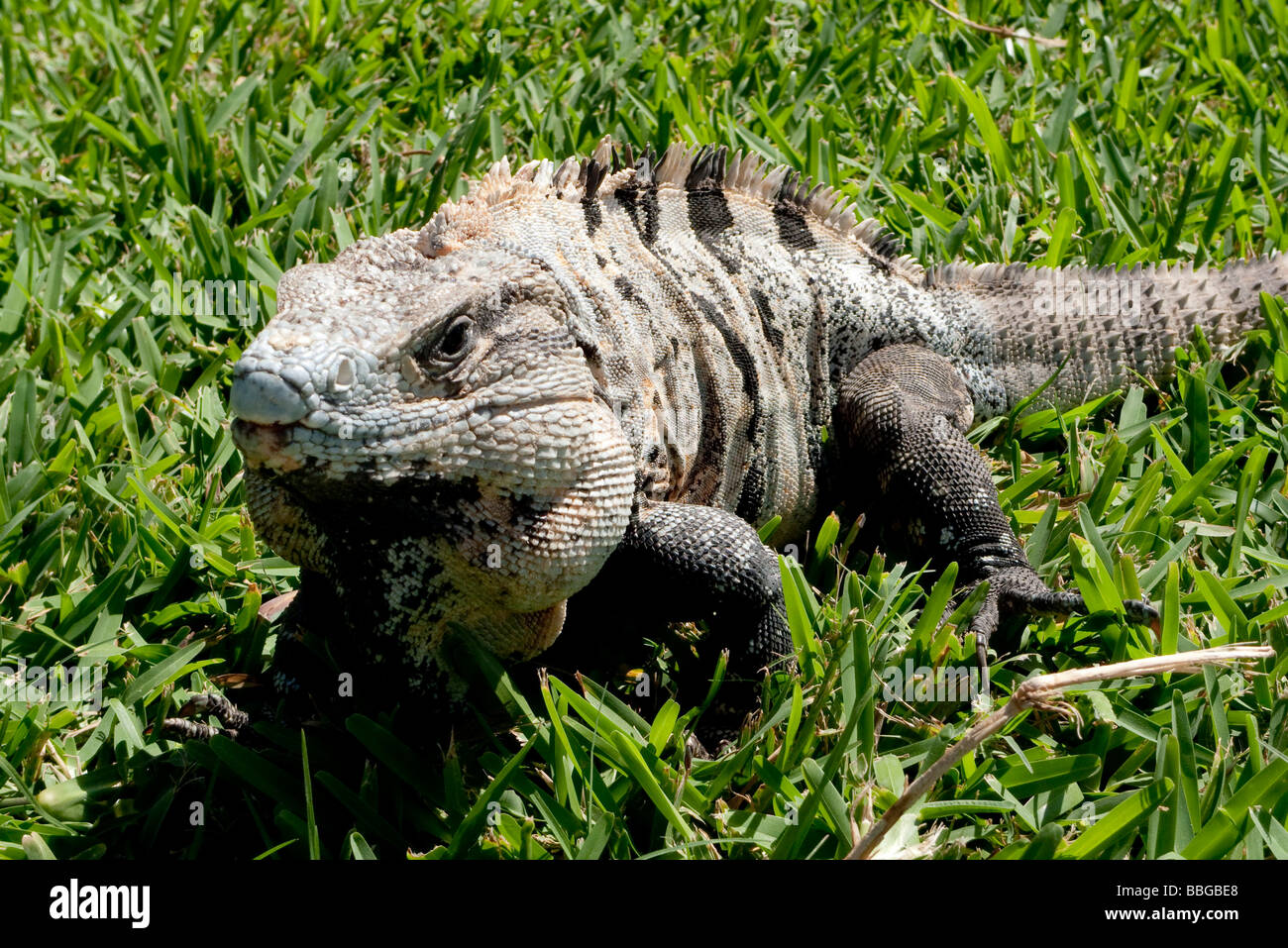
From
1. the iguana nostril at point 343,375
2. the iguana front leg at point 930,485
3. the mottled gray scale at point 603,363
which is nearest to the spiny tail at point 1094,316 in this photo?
the mottled gray scale at point 603,363

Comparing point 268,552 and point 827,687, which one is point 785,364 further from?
point 268,552

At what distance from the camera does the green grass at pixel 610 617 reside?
9.73 ft

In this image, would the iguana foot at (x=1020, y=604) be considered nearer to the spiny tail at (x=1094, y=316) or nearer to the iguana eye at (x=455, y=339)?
the spiny tail at (x=1094, y=316)

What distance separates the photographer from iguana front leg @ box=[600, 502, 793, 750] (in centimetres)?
314

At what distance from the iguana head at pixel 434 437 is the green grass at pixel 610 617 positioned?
39 centimetres

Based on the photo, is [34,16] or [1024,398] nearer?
[1024,398]

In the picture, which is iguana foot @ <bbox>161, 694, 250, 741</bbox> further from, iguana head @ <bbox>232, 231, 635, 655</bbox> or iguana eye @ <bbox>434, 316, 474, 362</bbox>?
iguana eye @ <bbox>434, 316, 474, 362</bbox>

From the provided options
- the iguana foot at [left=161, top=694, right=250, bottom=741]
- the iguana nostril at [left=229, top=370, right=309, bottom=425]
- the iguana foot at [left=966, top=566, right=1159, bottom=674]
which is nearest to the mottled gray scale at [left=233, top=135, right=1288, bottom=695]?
the iguana nostril at [left=229, top=370, right=309, bottom=425]

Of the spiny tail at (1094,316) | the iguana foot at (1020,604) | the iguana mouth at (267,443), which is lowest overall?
the iguana foot at (1020,604)

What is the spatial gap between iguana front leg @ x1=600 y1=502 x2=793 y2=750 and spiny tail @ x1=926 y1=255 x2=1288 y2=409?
4.59 ft

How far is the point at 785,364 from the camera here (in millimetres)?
3801
